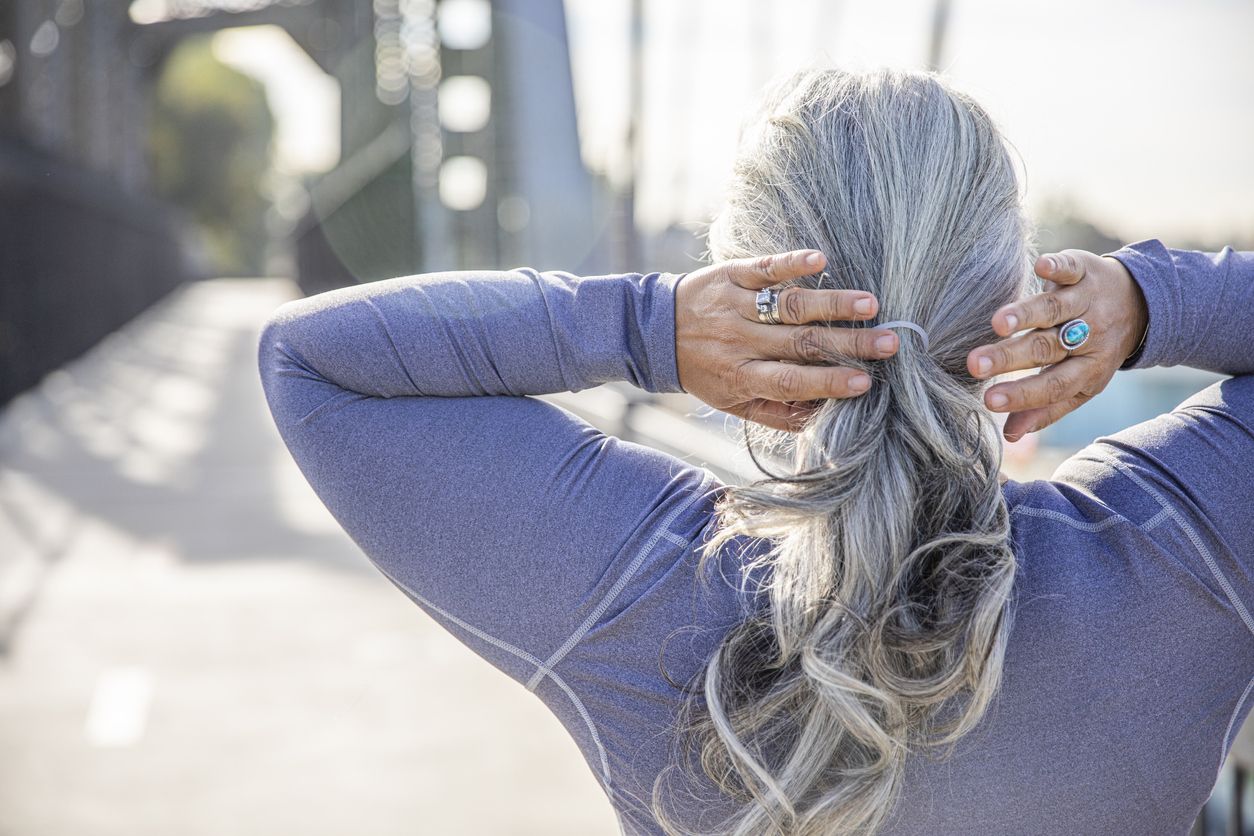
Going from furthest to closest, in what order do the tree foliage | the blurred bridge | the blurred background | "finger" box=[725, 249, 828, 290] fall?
the tree foliage → the blurred bridge → the blurred background → "finger" box=[725, 249, 828, 290]

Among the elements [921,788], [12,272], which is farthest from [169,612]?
[12,272]

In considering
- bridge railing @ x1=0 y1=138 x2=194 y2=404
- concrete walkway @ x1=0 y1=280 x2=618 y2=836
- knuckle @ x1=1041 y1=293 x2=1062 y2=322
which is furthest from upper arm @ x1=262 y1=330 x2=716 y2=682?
bridge railing @ x1=0 y1=138 x2=194 y2=404

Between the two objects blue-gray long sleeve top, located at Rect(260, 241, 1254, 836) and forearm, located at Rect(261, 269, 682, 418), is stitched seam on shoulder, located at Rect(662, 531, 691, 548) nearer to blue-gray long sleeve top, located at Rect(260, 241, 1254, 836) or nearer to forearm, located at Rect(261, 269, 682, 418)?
blue-gray long sleeve top, located at Rect(260, 241, 1254, 836)

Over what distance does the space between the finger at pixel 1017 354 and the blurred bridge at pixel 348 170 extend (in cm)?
622

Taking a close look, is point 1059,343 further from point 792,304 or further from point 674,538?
point 674,538

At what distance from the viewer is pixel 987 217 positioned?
923 mm

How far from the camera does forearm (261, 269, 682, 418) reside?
1005mm

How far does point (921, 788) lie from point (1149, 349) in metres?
0.46

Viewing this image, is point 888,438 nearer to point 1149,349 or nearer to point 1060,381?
point 1060,381

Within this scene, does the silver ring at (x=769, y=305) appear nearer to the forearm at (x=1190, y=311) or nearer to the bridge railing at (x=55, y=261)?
the forearm at (x=1190, y=311)

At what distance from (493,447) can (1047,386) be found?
19.4 inches

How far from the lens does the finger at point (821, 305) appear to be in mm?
889

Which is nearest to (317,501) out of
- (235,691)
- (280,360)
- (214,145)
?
(235,691)

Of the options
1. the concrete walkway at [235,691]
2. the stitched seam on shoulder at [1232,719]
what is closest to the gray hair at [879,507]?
Answer: the stitched seam on shoulder at [1232,719]
